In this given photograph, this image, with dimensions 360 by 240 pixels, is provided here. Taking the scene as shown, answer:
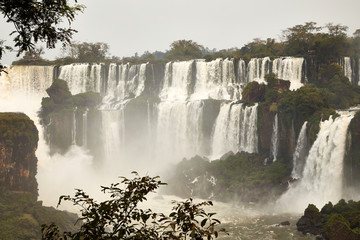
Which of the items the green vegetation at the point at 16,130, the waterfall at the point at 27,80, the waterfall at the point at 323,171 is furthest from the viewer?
the waterfall at the point at 27,80

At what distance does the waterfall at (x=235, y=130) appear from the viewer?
3641 cm

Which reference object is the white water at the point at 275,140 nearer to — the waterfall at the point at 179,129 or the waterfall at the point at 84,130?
the waterfall at the point at 179,129

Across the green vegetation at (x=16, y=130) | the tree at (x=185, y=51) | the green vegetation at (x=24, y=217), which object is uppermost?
the tree at (x=185, y=51)

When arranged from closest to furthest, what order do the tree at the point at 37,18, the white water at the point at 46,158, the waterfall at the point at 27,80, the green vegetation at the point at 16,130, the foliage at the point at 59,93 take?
the tree at the point at 37,18, the green vegetation at the point at 16,130, the white water at the point at 46,158, the foliage at the point at 59,93, the waterfall at the point at 27,80

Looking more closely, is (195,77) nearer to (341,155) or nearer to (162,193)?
(162,193)

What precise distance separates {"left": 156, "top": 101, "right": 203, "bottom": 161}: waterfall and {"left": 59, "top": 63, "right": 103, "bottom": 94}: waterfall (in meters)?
A: 13.5

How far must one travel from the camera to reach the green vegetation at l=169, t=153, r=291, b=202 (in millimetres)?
31203

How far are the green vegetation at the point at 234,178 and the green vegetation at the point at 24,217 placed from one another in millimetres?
11167

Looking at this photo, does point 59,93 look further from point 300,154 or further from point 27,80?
point 300,154

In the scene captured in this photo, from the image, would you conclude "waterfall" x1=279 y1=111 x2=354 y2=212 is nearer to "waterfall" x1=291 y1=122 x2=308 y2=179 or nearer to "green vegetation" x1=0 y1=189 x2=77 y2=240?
"waterfall" x1=291 y1=122 x2=308 y2=179

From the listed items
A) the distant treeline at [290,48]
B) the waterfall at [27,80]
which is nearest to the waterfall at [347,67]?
the distant treeline at [290,48]

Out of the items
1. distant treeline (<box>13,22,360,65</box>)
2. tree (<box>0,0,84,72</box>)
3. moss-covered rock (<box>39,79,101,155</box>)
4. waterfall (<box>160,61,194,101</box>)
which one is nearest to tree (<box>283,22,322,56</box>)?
distant treeline (<box>13,22,360,65</box>)

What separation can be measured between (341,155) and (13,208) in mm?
21169

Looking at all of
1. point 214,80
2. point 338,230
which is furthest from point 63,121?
point 338,230
